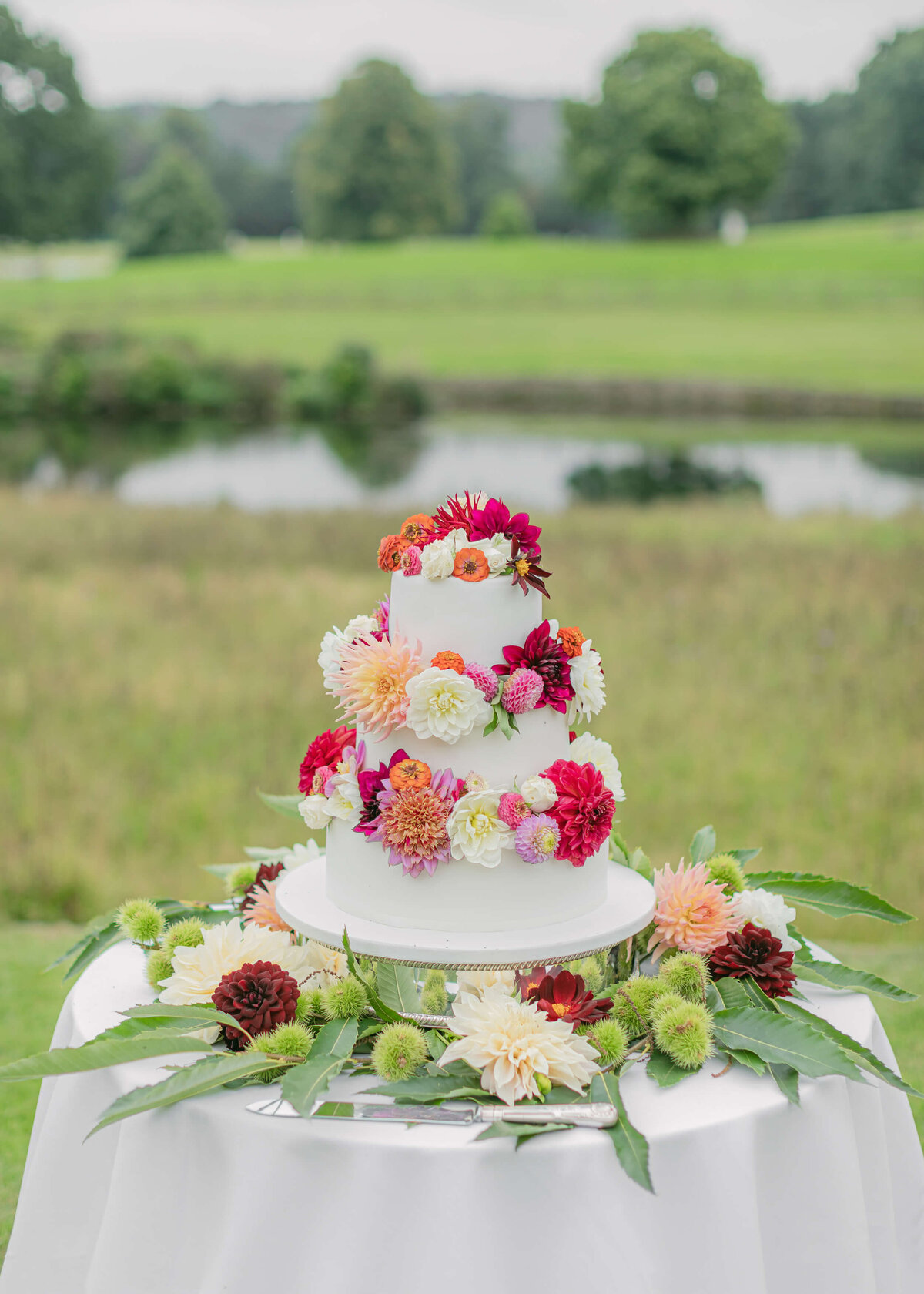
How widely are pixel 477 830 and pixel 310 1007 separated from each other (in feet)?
1.82

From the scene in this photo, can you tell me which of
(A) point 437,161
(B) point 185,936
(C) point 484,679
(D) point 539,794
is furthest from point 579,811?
(A) point 437,161

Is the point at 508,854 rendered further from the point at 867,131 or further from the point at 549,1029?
the point at 867,131

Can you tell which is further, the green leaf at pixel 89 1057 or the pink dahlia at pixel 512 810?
the pink dahlia at pixel 512 810

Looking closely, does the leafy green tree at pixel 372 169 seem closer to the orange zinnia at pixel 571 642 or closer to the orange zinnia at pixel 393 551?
the orange zinnia at pixel 393 551

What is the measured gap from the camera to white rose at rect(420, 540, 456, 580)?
250 centimetres

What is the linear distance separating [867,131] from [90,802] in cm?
5423

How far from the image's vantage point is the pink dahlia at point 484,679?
2.44m

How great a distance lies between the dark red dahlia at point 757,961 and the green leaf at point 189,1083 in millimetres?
1122

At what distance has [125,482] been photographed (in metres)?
24.8

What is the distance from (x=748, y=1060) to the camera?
2.33 m

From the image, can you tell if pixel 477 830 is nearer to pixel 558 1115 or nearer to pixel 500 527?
pixel 558 1115

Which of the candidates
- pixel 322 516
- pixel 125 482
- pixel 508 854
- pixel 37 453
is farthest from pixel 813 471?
pixel 508 854

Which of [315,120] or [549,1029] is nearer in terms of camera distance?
[549,1029]

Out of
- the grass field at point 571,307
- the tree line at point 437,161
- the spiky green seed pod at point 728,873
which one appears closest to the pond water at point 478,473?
the grass field at point 571,307
